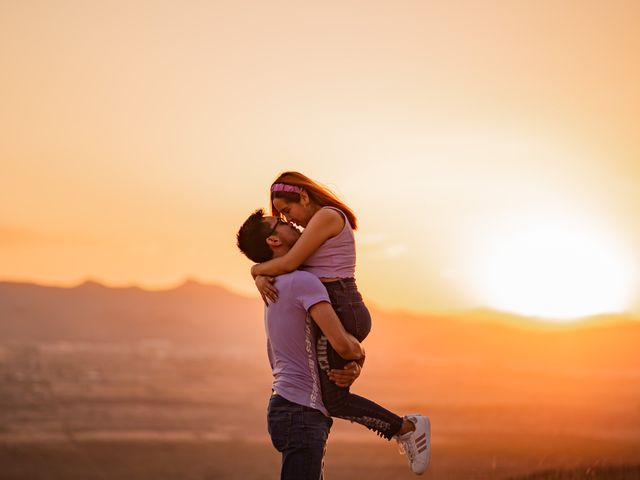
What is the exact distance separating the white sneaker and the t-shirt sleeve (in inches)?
47.4

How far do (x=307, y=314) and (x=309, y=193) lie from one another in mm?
742

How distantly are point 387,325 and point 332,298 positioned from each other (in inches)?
6346

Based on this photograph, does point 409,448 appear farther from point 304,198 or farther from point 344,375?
point 304,198

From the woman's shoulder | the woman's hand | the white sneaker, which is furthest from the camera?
the white sneaker

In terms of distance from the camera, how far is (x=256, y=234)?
4.79 metres

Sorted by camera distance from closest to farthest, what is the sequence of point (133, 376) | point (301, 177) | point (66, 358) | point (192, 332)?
point (301, 177) → point (133, 376) → point (66, 358) → point (192, 332)

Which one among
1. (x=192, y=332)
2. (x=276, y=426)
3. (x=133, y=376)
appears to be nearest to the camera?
(x=276, y=426)

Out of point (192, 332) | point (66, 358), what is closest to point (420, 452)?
point (66, 358)

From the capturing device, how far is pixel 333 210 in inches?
190

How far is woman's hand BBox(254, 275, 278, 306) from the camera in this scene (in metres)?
4.56

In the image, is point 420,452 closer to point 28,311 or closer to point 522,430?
point 522,430

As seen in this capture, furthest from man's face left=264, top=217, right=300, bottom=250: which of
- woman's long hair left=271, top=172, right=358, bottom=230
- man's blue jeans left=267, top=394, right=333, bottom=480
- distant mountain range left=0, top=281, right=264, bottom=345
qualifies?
distant mountain range left=0, top=281, right=264, bottom=345

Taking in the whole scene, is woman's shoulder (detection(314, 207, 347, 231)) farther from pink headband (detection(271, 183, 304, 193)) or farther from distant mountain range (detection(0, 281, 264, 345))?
distant mountain range (detection(0, 281, 264, 345))

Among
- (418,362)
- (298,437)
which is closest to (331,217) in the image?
(298,437)
